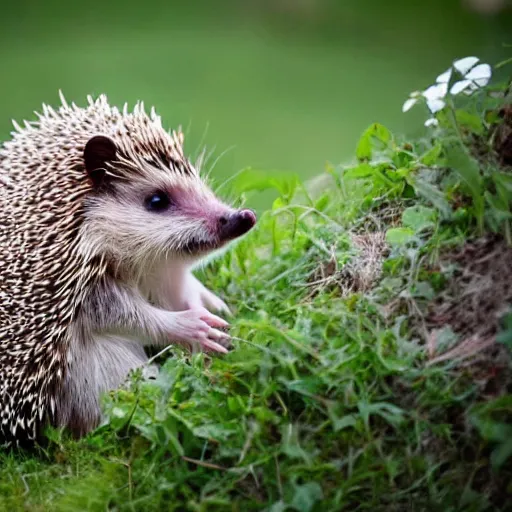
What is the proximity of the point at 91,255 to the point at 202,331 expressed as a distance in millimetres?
539

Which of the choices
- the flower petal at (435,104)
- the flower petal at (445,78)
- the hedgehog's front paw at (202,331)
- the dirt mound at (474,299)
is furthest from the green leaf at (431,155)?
the hedgehog's front paw at (202,331)

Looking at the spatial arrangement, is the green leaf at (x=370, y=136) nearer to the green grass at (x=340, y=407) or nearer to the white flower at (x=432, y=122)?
the green grass at (x=340, y=407)

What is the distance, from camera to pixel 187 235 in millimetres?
3555

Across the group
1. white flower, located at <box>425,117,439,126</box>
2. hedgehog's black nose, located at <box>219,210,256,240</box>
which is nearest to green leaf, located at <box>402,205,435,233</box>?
white flower, located at <box>425,117,439,126</box>

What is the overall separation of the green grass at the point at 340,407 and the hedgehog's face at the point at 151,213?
0.41m

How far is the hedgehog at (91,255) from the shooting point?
3307 mm

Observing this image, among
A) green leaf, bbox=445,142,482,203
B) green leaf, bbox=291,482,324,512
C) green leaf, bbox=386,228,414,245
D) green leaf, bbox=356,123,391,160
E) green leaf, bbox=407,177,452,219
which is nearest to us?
green leaf, bbox=291,482,324,512

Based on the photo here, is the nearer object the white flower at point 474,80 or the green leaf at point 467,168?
the green leaf at point 467,168

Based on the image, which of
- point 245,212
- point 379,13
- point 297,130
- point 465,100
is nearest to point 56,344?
point 245,212

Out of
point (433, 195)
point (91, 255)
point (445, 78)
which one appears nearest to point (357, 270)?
point (433, 195)

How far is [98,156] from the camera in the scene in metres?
3.42

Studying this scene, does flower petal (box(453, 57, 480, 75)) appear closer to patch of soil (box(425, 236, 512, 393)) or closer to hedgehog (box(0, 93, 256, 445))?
patch of soil (box(425, 236, 512, 393))

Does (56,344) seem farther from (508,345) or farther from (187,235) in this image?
(508,345)

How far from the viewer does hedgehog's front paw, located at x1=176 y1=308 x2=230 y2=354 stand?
3408mm
